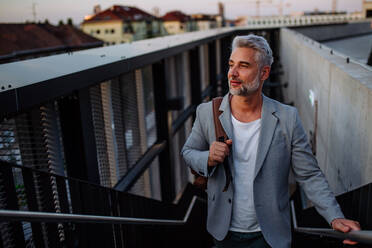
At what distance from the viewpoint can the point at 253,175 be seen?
2.31 m

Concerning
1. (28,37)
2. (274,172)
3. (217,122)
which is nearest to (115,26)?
(28,37)

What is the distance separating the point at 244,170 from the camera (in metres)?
2.35

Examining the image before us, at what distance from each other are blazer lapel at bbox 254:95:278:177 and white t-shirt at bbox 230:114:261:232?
0.19 ft

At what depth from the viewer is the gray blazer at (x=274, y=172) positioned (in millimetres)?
2252

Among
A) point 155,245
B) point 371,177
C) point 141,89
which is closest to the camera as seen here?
point 371,177

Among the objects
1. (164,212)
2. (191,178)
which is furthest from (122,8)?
(164,212)

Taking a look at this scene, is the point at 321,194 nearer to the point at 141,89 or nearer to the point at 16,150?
the point at 16,150

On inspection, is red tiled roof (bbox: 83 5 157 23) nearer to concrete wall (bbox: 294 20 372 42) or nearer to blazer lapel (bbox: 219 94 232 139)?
concrete wall (bbox: 294 20 372 42)

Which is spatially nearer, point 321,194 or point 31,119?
point 321,194

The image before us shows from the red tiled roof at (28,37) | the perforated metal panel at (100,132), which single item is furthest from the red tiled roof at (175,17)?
the perforated metal panel at (100,132)

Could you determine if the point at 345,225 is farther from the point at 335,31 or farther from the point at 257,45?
the point at 335,31

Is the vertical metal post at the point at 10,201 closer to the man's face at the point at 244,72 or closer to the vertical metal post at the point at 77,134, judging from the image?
the vertical metal post at the point at 77,134

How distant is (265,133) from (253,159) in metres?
0.18

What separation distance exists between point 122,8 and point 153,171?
70.7m
